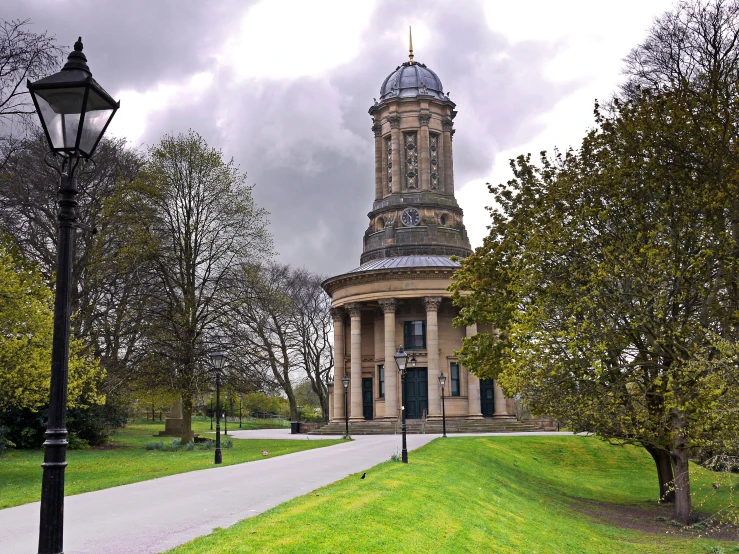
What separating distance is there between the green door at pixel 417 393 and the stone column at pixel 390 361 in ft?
6.50

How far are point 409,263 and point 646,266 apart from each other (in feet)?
113

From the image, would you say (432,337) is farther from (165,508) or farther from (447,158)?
(165,508)

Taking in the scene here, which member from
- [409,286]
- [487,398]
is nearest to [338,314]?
[409,286]

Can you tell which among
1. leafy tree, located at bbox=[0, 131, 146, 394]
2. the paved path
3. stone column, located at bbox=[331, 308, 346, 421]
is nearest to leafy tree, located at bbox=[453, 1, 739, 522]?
the paved path

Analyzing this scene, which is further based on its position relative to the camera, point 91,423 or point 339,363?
point 339,363

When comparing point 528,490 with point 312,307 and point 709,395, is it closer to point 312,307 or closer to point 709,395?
point 709,395

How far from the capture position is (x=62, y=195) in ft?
21.2

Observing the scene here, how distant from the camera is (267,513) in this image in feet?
40.6

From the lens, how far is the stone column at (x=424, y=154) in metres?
58.7

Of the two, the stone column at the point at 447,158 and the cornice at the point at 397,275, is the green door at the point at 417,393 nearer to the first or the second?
the cornice at the point at 397,275

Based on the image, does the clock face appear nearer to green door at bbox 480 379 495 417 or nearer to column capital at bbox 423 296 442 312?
column capital at bbox 423 296 442 312

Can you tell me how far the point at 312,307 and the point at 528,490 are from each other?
48572 mm

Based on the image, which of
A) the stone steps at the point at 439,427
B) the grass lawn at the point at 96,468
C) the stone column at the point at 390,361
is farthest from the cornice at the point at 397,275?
the grass lawn at the point at 96,468

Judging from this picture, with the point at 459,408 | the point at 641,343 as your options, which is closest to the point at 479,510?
the point at 641,343
